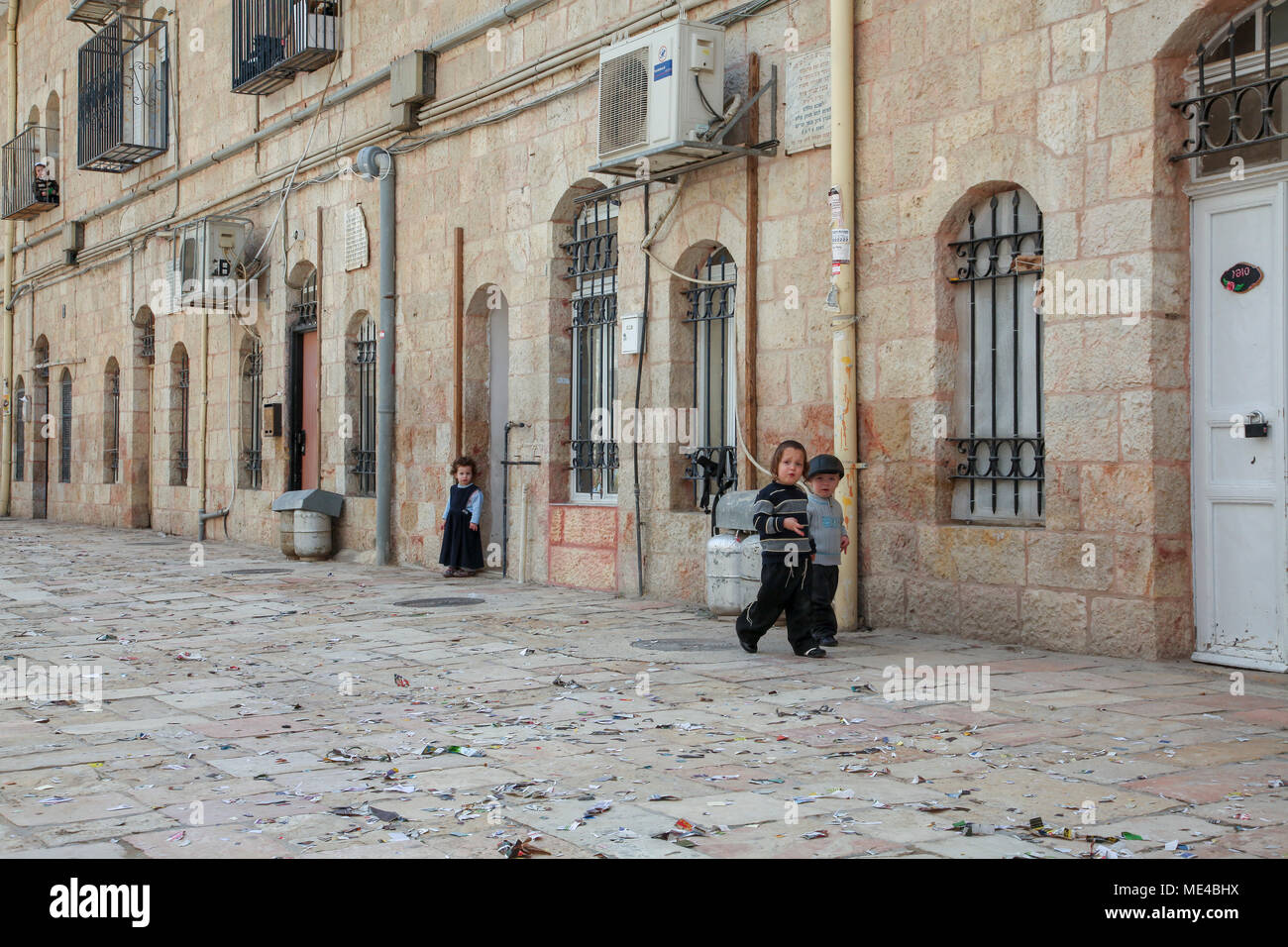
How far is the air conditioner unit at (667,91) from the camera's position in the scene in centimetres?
939

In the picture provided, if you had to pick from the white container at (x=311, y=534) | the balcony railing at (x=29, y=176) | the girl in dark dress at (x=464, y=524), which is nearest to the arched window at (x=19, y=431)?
the balcony railing at (x=29, y=176)

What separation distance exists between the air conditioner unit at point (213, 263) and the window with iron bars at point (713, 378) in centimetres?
820

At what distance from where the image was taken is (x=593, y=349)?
11516 mm

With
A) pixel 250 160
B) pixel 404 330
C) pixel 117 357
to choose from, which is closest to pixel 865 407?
pixel 404 330

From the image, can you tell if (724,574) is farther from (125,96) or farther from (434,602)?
(125,96)

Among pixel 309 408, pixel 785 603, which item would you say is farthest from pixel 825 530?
pixel 309 408

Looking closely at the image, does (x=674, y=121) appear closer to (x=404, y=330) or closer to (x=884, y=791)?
(x=404, y=330)

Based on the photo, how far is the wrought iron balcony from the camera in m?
20.3

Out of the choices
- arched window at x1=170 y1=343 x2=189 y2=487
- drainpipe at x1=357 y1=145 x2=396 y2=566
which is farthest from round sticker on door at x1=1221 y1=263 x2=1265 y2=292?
arched window at x1=170 y1=343 x2=189 y2=487

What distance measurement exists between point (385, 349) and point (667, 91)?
17.3 ft

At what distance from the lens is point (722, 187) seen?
980 cm

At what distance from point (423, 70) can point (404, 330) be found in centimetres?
250
